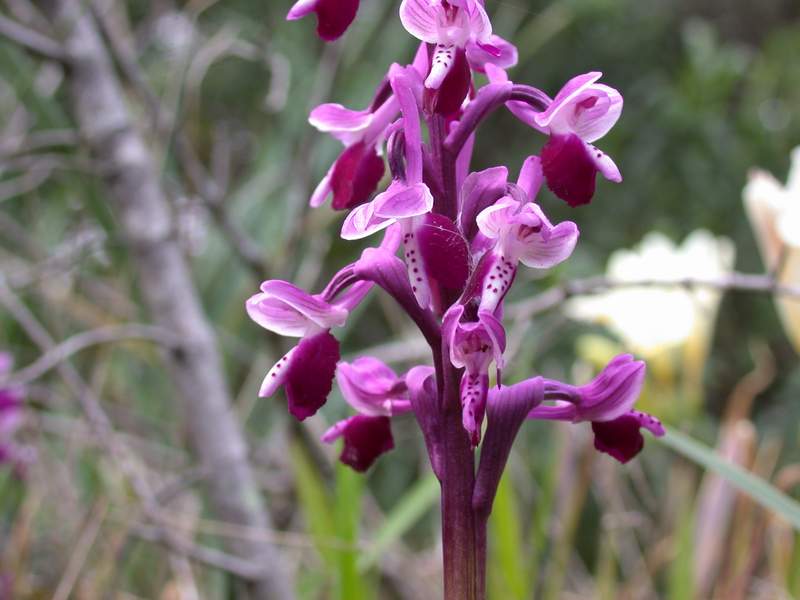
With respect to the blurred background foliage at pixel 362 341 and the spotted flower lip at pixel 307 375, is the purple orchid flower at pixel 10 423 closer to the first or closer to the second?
the blurred background foliage at pixel 362 341

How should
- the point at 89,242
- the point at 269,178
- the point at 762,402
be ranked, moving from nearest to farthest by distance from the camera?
the point at 89,242
the point at 269,178
the point at 762,402

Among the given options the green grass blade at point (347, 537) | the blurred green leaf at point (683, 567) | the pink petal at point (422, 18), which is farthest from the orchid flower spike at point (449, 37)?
the blurred green leaf at point (683, 567)

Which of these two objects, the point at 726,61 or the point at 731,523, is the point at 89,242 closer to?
the point at 731,523

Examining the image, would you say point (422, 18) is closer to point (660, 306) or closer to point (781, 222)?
point (781, 222)

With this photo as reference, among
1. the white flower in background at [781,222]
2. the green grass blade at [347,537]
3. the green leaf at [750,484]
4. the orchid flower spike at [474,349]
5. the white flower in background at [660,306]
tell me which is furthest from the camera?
the white flower in background at [660,306]

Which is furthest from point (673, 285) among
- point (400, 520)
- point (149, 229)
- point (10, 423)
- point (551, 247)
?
point (10, 423)

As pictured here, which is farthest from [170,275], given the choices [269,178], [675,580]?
[675,580]

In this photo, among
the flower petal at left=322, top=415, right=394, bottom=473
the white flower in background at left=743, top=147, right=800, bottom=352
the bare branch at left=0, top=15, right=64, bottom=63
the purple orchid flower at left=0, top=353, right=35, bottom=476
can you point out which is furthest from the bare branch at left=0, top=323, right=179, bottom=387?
the white flower in background at left=743, top=147, right=800, bottom=352
